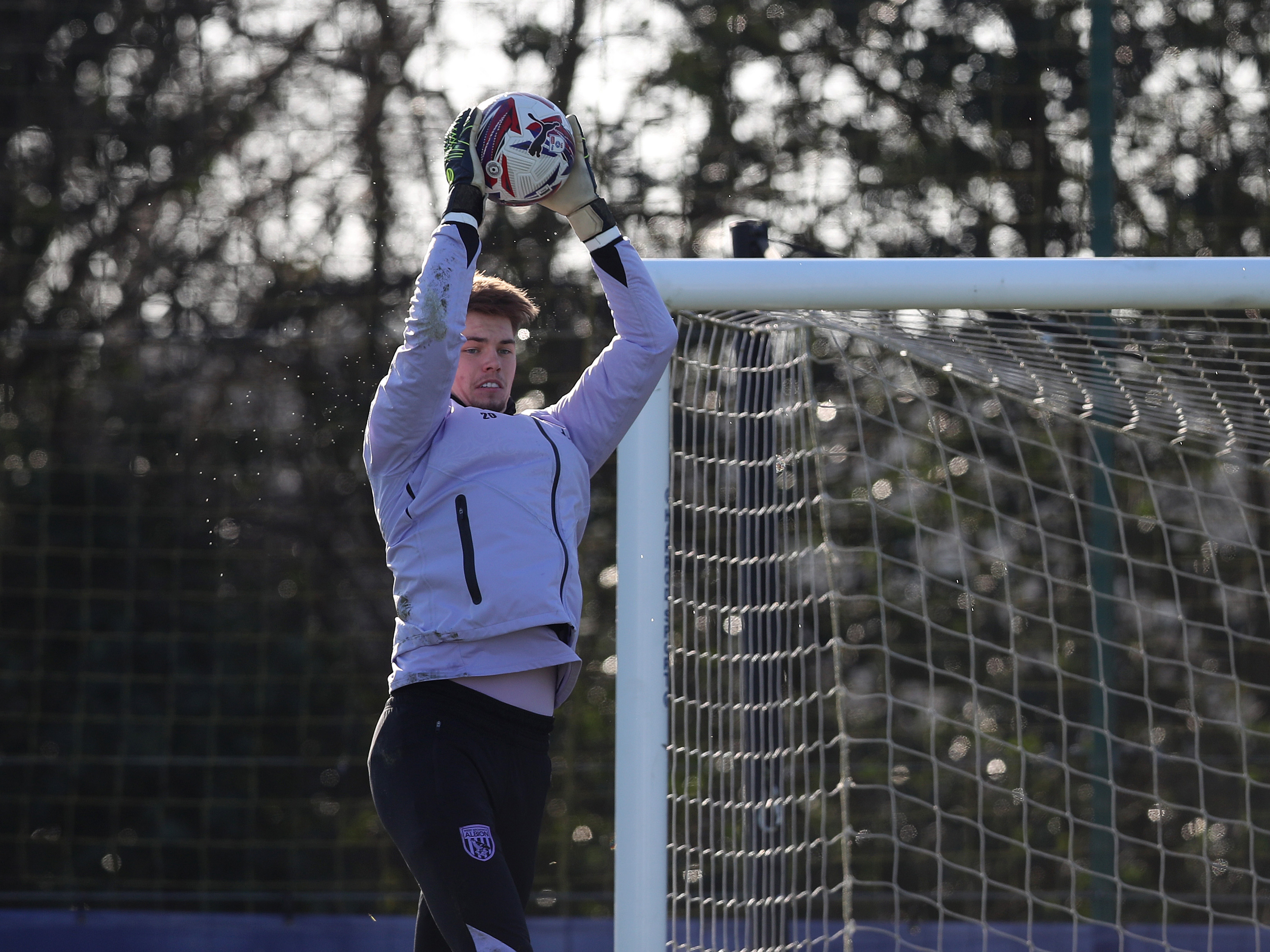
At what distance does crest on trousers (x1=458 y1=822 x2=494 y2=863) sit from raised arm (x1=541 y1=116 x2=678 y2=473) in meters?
0.62

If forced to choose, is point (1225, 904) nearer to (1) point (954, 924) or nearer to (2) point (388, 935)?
(1) point (954, 924)

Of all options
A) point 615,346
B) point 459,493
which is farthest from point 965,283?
point 459,493

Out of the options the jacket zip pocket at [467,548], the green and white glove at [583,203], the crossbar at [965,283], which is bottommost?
the jacket zip pocket at [467,548]

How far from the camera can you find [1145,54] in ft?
15.3

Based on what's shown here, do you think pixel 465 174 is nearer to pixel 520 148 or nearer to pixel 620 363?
pixel 520 148

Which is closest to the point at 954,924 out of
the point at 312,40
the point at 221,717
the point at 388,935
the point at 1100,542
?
the point at 1100,542

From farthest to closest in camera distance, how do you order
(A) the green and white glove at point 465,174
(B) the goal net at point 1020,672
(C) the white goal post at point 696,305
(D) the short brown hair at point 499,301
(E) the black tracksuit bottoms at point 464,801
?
(B) the goal net at point 1020,672, (C) the white goal post at point 696,305, (D) the short brown hair at point 499,301, (A) the green and white glove at point 465,174, (E) the black tracksuit bottoms at point 464,801

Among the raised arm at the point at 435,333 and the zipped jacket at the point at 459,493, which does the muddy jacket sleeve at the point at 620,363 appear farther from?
the raised arm at the point at 435,333

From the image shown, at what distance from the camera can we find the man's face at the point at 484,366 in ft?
6.47

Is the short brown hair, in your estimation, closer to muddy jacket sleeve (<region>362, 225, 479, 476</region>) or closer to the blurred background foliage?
muddy jacket sleeve (<region>362, 225, 479, 476</region>)

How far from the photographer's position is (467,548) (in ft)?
5.96

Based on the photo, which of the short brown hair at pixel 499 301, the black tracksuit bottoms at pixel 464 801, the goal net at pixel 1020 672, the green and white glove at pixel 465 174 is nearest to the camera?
the black tracksuit bottoms at pixel 464 801

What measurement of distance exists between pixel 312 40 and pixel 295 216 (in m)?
0.70

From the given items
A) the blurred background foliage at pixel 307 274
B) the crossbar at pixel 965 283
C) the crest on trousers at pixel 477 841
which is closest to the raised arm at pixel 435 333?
the crest on trousers at pixel 477 841
